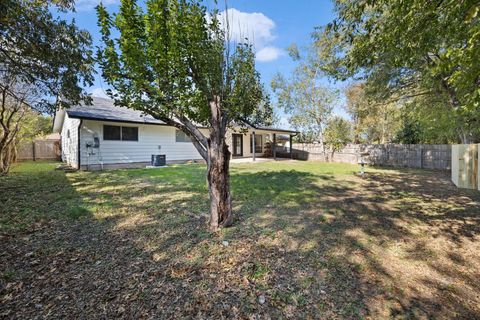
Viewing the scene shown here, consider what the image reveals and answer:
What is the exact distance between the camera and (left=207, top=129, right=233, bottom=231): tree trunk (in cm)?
379

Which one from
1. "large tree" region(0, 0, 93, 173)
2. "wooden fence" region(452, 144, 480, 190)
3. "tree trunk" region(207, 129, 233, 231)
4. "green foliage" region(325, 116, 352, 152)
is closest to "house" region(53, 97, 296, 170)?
"large tree" region(0, 0, 93, 173)

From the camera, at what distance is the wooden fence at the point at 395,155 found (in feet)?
42.2

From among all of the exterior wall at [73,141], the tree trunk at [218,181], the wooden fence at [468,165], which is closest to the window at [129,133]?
the exterior wall at [73,141]

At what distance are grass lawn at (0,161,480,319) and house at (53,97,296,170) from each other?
6110 mm

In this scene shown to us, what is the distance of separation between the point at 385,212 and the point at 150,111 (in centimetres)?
514

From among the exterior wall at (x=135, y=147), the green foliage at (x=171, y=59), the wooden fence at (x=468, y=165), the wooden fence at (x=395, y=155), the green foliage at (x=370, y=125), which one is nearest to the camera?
the green foliage at (x=171, y=59)

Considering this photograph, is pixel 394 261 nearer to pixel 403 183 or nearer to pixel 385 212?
pixel 385 212

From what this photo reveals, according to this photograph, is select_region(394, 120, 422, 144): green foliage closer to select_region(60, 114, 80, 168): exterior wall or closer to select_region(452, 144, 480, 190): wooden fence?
select_region(452, 144, 480, 190): wooden fence

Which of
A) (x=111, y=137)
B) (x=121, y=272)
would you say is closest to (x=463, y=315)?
(x=121, y=272)

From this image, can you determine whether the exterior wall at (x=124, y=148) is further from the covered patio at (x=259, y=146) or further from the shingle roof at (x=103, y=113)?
the covered patio at (x=259, y=146)

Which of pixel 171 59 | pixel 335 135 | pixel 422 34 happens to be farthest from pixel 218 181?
pixel 335 135

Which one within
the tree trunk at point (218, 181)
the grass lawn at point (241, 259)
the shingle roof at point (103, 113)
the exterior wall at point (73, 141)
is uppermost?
the shingle roof at point (103, 113)

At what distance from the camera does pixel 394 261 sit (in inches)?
117

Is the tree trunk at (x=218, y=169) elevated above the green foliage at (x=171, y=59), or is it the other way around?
the green foliage at (x=171, y=59)
